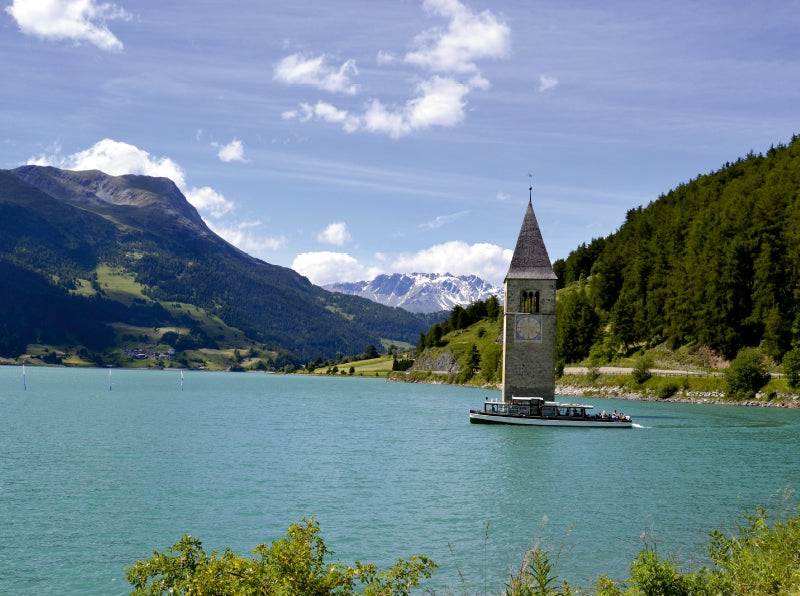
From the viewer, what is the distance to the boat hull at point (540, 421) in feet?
251

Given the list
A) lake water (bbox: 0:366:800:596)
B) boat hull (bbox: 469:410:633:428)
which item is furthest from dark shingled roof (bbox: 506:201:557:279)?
lake water (bbox: 0:366:800:596)

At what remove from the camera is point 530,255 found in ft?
284

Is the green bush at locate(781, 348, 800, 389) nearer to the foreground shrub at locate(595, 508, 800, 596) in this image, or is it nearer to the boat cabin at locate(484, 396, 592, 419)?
the boat cabin at locate(484, 396, 592, 419)

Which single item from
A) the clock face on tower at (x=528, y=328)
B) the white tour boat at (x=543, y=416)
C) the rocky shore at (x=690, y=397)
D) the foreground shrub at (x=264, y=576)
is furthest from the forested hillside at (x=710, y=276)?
the foreground shrub at (x=264, y=576)

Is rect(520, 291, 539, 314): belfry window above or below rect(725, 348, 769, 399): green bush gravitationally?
above

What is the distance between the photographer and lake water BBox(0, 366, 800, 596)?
26656 millimetres

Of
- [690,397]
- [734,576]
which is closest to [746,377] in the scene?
[690,397]

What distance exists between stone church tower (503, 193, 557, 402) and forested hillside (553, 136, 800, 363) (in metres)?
42.8

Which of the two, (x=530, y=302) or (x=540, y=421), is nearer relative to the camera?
(x=540, y=421)

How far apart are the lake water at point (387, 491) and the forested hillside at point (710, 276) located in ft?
133

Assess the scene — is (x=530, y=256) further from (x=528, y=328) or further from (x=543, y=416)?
(x=543, y=416)

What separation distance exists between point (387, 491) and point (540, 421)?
141 feet

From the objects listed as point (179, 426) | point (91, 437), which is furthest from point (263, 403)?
point (91, 437)

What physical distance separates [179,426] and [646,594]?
69.3 metres
